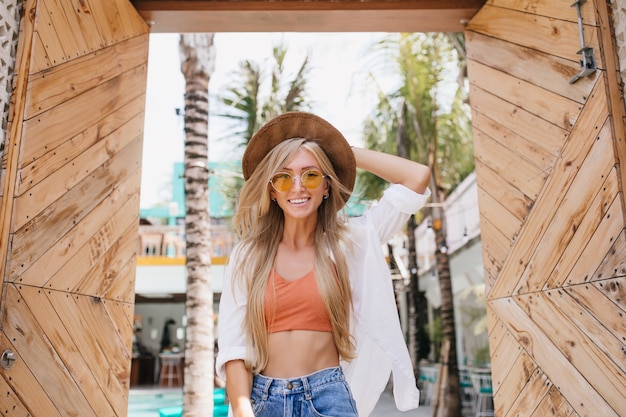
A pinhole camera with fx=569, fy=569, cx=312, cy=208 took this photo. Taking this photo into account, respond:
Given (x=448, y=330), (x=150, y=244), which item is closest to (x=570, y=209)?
(x=448, y=330)

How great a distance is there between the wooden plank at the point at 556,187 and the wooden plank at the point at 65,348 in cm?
218

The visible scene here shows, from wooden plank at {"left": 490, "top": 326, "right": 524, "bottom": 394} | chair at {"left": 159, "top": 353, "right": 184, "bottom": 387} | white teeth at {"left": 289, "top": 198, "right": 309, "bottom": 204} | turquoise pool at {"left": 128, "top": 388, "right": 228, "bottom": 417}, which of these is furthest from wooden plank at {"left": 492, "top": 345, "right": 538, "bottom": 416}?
chair at {"left": 159, "top": 353, "right": 184, "bottom": 387}

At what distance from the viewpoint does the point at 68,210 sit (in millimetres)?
2545

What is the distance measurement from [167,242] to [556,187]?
51.3 ft

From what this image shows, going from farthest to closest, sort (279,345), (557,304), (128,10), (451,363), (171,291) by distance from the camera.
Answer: (171,291) → (451,363) → (128,10) → (557,304) → (279,345)

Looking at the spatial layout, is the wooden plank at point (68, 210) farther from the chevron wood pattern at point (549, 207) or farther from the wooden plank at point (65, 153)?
the chevron wood pattern at point (549, 207)

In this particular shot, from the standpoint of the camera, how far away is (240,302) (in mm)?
2055

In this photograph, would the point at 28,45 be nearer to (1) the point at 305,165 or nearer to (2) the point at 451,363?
(1) the point at 305,165

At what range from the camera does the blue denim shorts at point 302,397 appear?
1.85 meters

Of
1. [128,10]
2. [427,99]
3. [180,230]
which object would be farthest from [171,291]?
[128,10]

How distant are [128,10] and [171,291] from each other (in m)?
14.1

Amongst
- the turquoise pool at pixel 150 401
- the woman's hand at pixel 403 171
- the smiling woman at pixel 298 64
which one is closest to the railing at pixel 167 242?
the turquoise pool at pixel 150 401

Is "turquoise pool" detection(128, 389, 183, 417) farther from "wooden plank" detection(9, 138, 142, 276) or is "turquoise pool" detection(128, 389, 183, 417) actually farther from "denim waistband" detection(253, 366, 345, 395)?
"denim waistband" detection(253, 366, 345, 395)

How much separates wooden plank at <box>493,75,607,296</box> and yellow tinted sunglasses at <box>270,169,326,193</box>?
123 cm
